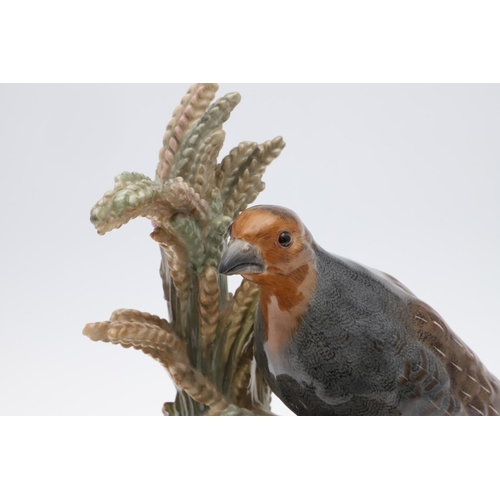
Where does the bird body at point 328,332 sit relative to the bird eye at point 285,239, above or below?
below

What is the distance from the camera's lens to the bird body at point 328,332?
988mm

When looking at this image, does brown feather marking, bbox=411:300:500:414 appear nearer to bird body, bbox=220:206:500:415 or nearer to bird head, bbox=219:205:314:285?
bird body, bbox=220:206:500:415

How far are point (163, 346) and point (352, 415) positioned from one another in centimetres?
29

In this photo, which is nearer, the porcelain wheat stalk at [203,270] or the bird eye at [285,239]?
the bird eye at [285,239]

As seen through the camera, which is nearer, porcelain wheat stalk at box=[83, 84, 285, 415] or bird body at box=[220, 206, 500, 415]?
bird body at box=[220, 206, 500, 415]

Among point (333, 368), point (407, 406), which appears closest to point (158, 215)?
point (333, 368)

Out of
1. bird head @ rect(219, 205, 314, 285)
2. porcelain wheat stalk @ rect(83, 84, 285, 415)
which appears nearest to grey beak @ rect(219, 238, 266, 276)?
bird head @ rect(219, 205, 314, 285)

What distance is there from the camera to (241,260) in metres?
0.97

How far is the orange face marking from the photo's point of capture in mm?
984

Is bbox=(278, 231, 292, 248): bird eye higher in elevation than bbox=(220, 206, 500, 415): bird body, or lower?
higher

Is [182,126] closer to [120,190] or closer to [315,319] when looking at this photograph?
[120,190]

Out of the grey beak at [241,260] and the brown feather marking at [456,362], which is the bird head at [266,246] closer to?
the grey beak at [241,260]

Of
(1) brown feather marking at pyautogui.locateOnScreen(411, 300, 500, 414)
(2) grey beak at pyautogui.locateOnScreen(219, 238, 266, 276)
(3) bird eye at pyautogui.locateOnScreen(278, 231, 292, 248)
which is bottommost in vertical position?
(1) brown feather marking at pyautogui.locateOnScreen(411, 300, 500, 414)

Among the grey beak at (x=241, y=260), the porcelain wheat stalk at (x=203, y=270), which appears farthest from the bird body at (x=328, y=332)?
the porcelain wheat stalk at (x=203, y=270)
